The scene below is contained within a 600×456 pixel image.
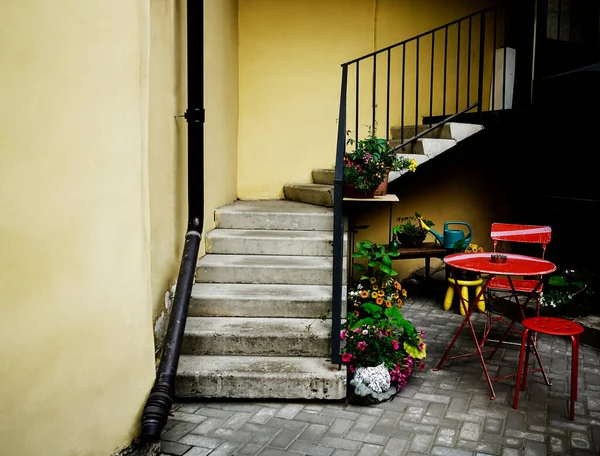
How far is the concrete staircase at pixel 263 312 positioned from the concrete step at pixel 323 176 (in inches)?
47.2

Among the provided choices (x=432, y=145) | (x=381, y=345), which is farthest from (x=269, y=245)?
(x=432, y=145)

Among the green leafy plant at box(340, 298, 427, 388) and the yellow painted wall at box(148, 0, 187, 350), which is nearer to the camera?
the yellow painted wall at box(148, 0, 187, 350)

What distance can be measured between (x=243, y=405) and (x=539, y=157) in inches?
188

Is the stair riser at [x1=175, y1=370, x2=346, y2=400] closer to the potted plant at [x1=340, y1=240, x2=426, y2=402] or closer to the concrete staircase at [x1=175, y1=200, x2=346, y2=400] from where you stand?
the concrete staircase at [x1=175, y1=200, x2=346, y2=400]

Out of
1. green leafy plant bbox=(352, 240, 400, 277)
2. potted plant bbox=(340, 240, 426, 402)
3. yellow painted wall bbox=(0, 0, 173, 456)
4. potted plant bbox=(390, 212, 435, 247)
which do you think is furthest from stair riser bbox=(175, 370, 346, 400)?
potted plant bbox=(390, 212, 435, 247)

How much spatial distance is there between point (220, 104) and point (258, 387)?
3273 mm

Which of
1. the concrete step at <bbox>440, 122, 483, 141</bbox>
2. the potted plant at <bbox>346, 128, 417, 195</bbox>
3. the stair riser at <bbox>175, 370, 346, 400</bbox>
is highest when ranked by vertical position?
the concrete step at <bbox>440, 122, 483, 141</bbox>

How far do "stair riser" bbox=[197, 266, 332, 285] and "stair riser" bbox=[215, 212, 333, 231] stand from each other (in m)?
0.84

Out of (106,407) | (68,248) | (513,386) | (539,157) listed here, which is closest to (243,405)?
(106,407)

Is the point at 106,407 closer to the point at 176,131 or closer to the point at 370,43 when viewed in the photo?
the point at 176,131

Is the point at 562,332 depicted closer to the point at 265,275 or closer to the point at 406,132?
the point at 265,275

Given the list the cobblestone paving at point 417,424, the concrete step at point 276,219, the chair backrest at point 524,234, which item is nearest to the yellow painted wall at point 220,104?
the concrete step at point 276,219

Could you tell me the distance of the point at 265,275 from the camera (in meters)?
5.02

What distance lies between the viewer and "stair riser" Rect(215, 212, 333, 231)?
225 inches
